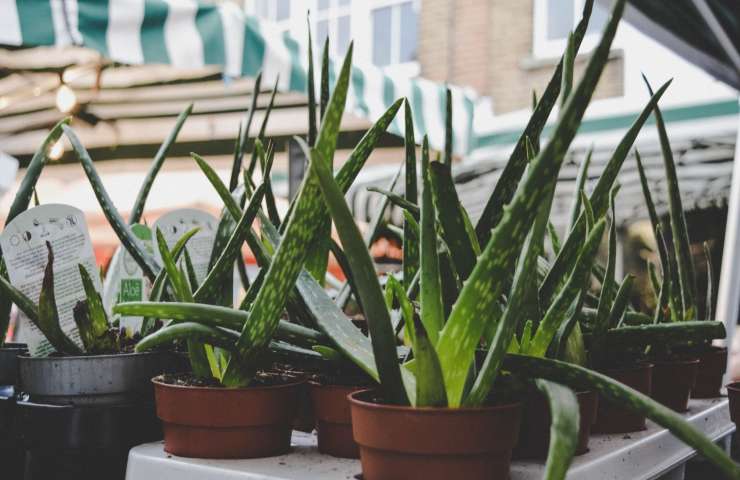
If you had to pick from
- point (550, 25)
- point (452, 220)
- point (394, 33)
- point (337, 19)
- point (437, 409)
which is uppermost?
point (337, 19)

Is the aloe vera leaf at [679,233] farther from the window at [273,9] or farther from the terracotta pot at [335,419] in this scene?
the window at [273,9]

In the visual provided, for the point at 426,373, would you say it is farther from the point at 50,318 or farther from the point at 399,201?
the point at 50,318

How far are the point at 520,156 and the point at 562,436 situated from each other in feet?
0.85

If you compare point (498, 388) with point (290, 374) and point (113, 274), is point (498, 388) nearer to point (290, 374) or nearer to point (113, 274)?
point (290, 374)

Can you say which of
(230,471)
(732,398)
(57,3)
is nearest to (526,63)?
(57,3)

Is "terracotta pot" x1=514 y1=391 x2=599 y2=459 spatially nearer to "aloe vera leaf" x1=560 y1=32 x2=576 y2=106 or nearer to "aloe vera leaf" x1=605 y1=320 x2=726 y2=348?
"aloe vera leaf" x1=605 y1=320 x2=726 y2=348

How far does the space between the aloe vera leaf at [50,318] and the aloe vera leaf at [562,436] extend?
41 cm

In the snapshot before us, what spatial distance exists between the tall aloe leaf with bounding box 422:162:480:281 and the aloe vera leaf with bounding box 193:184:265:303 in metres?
0.15

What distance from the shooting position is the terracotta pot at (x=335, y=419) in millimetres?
542

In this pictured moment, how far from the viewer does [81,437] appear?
0.60 m

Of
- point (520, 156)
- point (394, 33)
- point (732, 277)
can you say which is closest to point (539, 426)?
point (520, 156)

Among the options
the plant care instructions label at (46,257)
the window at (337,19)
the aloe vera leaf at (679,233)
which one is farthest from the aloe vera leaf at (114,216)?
the window at (337,19)

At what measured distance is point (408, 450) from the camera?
42 cm

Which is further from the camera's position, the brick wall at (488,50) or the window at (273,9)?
the window at (273,9)
